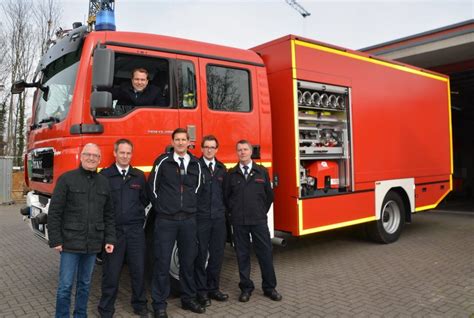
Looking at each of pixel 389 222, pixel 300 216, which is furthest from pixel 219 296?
pixel 389 222

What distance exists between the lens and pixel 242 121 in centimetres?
495

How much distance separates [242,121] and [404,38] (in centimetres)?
755

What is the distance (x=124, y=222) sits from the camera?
3.71 metres

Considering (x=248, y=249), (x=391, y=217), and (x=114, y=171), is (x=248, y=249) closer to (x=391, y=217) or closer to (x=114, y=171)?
(x=114, y=171)

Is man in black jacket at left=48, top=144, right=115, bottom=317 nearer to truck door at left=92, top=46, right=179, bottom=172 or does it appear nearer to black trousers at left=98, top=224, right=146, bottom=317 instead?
black trousers at left=98, top=224, right=146, bottom=317

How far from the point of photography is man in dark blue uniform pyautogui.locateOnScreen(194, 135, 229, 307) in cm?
415

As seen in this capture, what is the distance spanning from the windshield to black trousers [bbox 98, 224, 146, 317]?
1.46 m

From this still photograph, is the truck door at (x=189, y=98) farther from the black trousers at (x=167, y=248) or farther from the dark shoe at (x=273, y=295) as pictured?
the dark shoe at (x=273, y=295)

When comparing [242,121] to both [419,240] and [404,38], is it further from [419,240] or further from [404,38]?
[404,38]

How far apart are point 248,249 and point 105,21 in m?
2.98

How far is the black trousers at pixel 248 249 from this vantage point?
4379 millimetres

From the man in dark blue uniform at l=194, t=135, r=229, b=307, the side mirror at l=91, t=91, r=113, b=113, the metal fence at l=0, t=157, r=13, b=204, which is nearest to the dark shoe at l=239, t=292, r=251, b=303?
the man in dark blue uniform at l=194, t=135, r=229, b=307

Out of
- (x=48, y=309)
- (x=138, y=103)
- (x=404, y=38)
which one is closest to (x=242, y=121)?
(x=138, y=103)

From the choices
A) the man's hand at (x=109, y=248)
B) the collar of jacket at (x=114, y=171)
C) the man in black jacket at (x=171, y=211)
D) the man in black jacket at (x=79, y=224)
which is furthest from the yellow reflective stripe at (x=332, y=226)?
the man in black jacket at (x=79, y=224)
